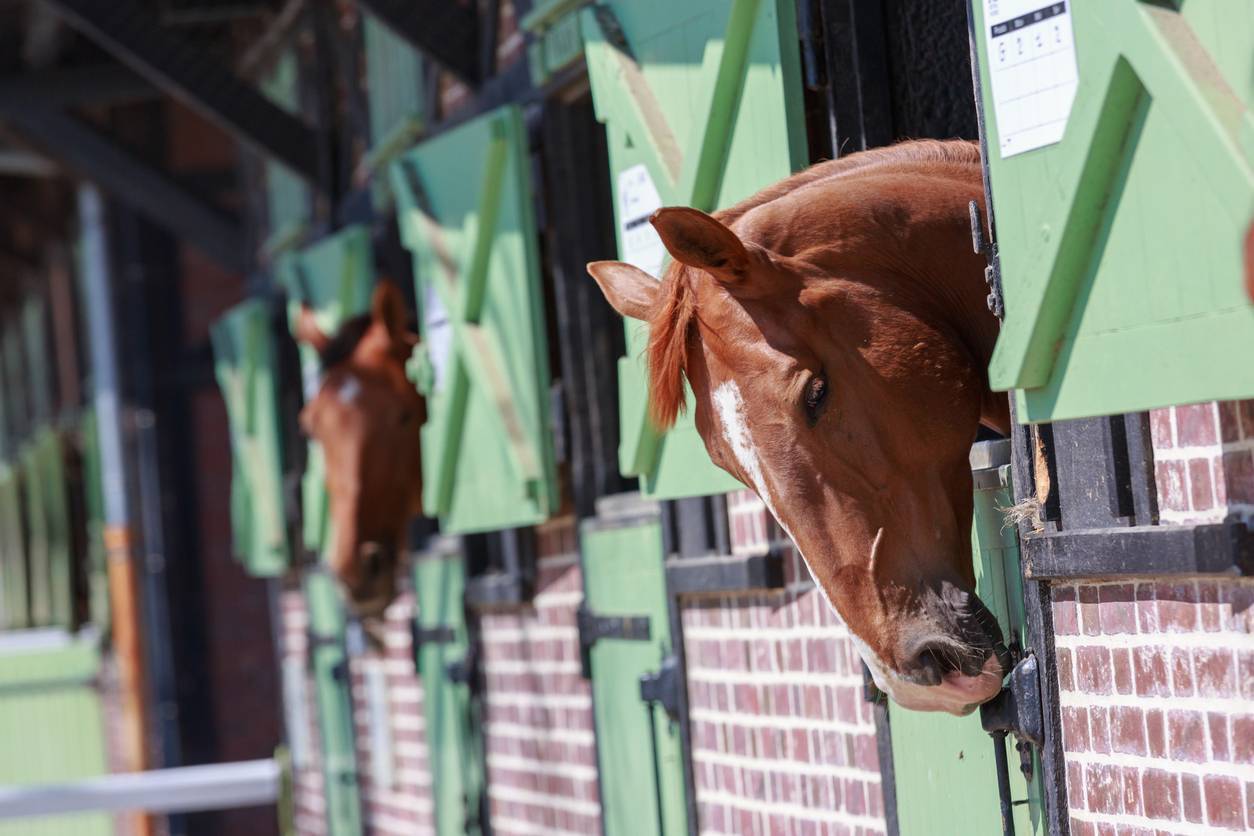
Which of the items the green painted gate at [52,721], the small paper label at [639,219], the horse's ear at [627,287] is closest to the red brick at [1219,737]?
the horse's ear at [627,287]

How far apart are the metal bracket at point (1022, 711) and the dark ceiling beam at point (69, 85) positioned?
795 centimetres

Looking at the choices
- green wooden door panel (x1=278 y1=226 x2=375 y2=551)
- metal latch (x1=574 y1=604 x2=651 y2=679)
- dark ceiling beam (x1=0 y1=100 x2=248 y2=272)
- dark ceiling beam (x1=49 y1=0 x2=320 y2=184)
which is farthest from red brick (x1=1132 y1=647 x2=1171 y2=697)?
dark ceiling beam (x1=0 y1=100 x2=248 y2=272)

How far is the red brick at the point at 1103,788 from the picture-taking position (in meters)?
3.26

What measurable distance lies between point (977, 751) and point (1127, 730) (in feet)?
1.64

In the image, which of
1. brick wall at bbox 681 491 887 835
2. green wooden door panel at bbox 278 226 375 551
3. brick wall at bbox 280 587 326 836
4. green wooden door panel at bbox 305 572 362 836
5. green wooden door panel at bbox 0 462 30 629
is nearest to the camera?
brick wall at bbox 681 491 887 835

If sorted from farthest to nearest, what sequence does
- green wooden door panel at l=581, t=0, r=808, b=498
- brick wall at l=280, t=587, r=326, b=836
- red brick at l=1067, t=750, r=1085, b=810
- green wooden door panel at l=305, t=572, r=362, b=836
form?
brick wall at l=280, t=587, r=326, b=836, green wooden door panel at l=305, t=572, r=362, b=836, green wooden door panel at l=581, t=0, r=808, b=498, red brick at l=1067, t=750, r=1085, b=810

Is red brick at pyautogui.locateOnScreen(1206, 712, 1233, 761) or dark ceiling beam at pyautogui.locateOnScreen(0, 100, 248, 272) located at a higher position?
dark ceiling beam at pyautogui.locateOnScreen(0, 100, 248, 272)

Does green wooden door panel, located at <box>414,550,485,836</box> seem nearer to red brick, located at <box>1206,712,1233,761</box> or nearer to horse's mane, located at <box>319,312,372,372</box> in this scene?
horse's mane, located at <box>319,312,372,372</box>

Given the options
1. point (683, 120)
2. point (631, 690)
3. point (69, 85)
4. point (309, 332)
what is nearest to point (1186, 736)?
point (683, 120)

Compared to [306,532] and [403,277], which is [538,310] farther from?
[306,532]

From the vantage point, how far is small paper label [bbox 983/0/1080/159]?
2986 millimetres

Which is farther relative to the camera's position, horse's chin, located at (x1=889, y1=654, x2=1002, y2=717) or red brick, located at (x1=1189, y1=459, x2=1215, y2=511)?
horse's chin, located at (x1=889, y1=654, x2=1002, y2=717)

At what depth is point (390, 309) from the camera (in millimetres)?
6863

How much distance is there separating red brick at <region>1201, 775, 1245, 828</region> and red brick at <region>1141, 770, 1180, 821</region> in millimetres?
89
